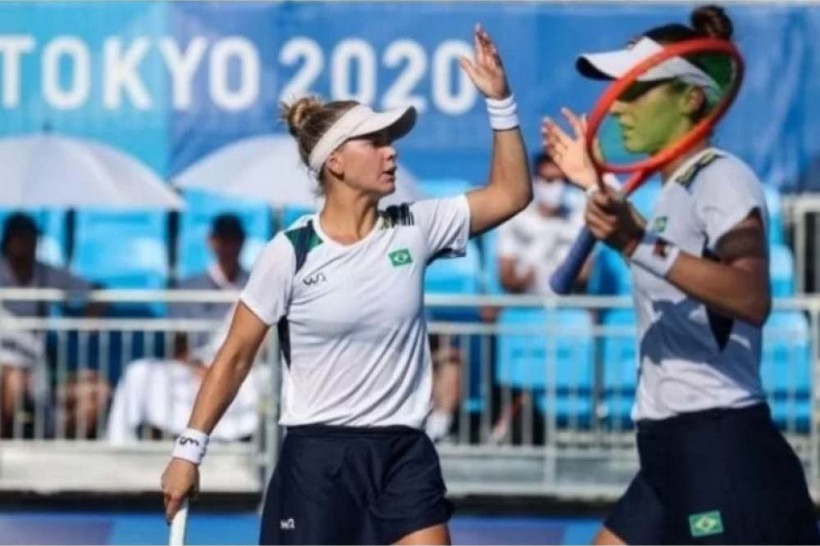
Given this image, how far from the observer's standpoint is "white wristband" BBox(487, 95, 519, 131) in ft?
22.3

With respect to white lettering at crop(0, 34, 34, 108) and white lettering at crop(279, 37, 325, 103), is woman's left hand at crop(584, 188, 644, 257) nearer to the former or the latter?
white lettering at crop(279, 37, 325, 103)

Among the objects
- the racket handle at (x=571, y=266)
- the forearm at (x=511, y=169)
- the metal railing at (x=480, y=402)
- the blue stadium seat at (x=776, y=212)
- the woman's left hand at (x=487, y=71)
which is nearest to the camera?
the racket handle at (x=571, y=266)

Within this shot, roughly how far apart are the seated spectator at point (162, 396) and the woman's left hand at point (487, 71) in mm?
5840

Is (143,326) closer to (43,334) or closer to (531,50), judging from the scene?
(43,334)

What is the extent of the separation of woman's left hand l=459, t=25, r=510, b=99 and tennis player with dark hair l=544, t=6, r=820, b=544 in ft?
1.76

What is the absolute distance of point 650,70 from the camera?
603 centimetres

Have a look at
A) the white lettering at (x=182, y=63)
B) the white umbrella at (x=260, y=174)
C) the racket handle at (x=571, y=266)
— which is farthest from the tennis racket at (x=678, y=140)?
the white lettering at (x=182, y=63)

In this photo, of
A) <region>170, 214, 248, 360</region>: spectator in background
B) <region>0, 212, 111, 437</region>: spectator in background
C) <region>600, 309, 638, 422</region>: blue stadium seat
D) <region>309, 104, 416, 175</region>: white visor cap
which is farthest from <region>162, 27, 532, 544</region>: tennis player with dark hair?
<region>170, 214, 248, 360</region>: spectator in background

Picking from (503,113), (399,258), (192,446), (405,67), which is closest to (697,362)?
(399,258)

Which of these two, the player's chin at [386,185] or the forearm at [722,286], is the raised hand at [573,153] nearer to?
the forearm at [722,286]

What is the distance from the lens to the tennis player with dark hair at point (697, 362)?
19.7 feet

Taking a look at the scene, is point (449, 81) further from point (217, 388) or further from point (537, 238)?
point (217, 388)

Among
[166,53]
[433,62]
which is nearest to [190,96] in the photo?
[166,53]

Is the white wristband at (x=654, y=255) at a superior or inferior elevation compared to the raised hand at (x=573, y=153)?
inferior
